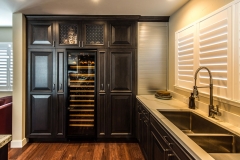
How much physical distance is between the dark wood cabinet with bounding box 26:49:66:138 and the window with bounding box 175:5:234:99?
→ 7.30ft

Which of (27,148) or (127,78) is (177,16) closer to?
(127,78)

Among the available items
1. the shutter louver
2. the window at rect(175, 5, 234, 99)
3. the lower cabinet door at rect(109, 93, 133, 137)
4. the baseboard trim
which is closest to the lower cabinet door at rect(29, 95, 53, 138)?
the baseboard trim

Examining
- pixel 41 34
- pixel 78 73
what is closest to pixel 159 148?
pixel 78 73

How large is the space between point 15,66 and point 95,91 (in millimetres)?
1531

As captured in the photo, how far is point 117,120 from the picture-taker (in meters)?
3.51

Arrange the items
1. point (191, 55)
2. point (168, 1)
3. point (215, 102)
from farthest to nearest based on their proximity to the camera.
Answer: point (168, 1) < point (191, 55) < point (215, 102)

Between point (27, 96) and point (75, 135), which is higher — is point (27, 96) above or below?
above

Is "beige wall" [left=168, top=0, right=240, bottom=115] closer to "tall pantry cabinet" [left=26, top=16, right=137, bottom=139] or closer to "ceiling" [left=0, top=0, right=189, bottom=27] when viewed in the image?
"ceiling" [left=0, top=0, right=189, bottom=27]

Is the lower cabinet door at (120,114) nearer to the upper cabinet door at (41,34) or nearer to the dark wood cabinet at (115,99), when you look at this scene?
the dark wood cabinet at (115,99)

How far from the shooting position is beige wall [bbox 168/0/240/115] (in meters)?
1.93

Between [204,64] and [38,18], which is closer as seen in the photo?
[204,64]

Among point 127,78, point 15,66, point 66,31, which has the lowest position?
point 127,78

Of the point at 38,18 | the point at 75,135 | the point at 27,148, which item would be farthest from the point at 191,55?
the point at 27,148

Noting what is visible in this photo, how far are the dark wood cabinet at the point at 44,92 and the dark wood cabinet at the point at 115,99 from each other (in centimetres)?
76
